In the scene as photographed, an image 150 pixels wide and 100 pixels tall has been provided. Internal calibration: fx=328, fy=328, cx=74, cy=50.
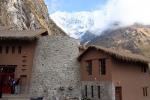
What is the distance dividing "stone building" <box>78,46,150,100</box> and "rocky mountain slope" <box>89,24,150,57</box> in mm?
63467

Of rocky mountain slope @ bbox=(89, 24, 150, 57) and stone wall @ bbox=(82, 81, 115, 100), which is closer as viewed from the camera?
stone wall @ bbox=(82, 81, 115, 100)

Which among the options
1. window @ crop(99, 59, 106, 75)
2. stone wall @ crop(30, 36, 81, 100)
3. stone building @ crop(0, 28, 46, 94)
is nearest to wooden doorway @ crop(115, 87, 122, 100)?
window @ crop(99, 59, 106, 75)

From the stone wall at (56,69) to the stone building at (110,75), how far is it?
1118 mm

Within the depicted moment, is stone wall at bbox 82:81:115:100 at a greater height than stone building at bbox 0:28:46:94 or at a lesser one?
lesser

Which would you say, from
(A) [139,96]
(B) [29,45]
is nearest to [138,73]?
(A) [139,96]

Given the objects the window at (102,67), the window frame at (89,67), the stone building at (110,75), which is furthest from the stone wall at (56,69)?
the window at (102,67)

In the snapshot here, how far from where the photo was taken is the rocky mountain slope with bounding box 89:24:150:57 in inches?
4367

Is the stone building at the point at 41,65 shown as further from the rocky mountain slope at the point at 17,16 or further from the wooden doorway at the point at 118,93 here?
the rocky mountain slope at the point at 17,16

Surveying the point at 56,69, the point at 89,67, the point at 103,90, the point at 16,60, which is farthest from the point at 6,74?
the point at 103,90

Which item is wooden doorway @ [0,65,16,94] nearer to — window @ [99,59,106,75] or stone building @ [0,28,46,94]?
stone building @ [0,28,46,94]

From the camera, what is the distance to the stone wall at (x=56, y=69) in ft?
130

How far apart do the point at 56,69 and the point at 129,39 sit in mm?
81392

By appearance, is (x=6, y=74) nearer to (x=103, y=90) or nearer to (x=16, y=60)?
(x=16, y=60)

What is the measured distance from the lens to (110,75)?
3759cm
